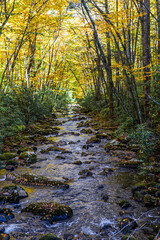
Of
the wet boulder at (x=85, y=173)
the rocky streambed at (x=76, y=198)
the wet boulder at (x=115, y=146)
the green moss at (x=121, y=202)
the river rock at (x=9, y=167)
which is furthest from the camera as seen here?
the wet boulder at (x=115, y=146)

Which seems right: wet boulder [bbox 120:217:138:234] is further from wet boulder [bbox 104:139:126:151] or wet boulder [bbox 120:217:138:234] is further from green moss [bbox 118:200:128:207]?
wet boulder [bbox 104:139:126:151]

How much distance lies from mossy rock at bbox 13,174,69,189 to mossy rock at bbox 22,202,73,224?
3.12 ft

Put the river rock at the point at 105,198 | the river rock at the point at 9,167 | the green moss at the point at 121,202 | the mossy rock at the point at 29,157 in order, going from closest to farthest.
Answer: the green moss at the point at 121,202, the river rock at the point at 105,198, the river rock at the point at 9,167, the mossy rock at the point at 29,157

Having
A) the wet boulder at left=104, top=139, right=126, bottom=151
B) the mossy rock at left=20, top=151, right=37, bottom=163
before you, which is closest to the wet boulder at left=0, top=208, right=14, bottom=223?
the mossy rock at left=20, top=151, right=37, bottom=163

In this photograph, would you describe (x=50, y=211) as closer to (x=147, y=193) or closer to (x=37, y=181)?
(x=37, y=181)

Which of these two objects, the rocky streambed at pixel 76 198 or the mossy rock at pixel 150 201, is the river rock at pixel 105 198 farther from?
the mossy rock at pixel 150 201

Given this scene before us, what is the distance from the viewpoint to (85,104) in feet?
71.0

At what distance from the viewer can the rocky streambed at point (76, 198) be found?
3055mm

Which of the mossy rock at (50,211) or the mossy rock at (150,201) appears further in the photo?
the mossy rock at (150,201)

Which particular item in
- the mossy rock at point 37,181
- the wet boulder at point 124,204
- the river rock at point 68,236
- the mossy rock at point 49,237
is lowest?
the wet boulder at point 124,204

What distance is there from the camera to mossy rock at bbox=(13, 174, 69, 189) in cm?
468

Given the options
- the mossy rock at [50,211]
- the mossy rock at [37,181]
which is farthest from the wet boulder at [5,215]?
the mossy rock at [37,181]

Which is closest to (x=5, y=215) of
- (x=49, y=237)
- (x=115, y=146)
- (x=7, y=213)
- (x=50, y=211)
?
(x=7, y=213)

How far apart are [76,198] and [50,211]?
80 centimetres
